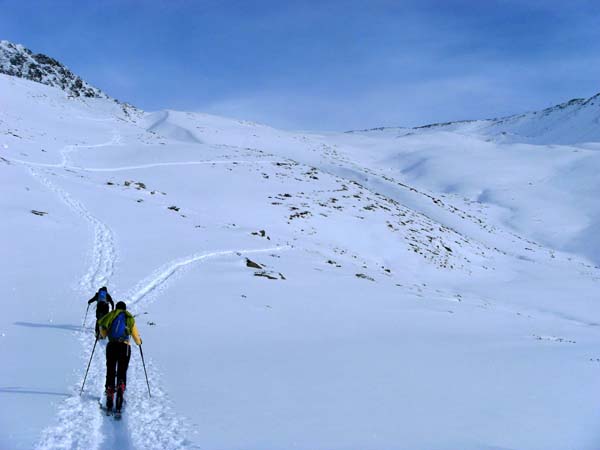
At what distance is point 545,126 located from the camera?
137 metres

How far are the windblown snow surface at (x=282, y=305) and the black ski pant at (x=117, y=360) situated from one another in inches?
23.6

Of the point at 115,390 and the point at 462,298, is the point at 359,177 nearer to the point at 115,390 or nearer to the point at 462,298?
the point at 462,298

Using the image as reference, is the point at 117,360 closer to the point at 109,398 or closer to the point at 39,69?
the point at 109,398

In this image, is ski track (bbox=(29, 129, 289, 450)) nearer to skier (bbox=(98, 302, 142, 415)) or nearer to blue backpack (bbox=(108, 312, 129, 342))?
skier (bbox=(98, 302, 142, 415))

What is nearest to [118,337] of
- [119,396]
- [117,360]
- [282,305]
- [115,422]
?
[117,360]

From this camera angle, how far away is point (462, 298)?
84.7 ft

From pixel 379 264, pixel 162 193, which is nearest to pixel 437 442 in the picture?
pixel 379 264

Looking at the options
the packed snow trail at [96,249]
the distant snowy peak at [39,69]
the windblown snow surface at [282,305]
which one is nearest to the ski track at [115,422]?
the windblown snow surface at [282,305]

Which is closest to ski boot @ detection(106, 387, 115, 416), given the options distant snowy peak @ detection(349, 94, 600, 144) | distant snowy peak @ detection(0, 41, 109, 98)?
distant snowy peak @ detection(349, 94, 600, 144)

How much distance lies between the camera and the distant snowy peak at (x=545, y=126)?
396 feet

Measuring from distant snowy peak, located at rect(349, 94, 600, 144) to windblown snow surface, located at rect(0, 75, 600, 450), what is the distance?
237 feet

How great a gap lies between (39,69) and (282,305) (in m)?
138

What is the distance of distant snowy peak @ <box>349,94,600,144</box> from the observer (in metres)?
121

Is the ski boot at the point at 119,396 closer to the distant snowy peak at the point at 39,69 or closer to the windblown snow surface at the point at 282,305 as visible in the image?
the windblown snow surface at the point at 282,305
